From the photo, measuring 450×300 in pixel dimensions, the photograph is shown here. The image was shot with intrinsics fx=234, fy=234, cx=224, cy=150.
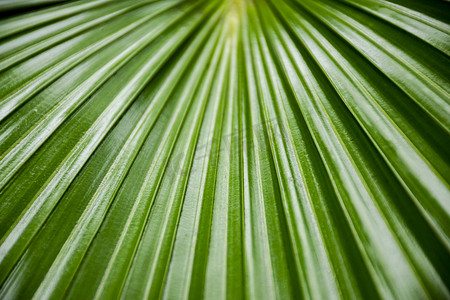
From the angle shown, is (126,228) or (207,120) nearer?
(126,228)

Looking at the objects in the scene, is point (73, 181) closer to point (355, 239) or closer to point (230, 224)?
point (230, 224)

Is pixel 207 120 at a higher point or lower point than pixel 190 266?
higher

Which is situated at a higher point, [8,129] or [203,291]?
[8,129]

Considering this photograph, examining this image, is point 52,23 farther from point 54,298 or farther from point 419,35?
point 419,35

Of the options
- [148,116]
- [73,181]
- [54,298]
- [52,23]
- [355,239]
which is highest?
[52,23]

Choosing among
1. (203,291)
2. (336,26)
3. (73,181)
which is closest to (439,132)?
(336,26)

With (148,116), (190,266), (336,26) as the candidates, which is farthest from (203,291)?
(336,26)
